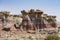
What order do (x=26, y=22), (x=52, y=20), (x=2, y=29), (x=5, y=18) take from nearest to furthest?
(x=2, y=29)
(x=5, y=18)
(x=26, y=22)
(x=52, y=20)

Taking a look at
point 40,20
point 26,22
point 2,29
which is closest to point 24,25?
point 26,22

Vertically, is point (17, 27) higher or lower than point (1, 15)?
lower

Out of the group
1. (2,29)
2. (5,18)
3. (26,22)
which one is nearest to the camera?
(2,29)

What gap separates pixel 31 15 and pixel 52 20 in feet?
25.6

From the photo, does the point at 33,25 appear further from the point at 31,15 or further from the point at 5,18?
the point at 5,18

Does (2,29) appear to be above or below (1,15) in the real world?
below

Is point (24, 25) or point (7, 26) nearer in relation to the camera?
point (7, 26)

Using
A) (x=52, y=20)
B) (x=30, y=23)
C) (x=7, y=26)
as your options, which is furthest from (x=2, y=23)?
(x=52, y=20)

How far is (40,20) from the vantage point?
51531mm

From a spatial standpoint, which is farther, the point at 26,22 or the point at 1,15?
the point at 26,22

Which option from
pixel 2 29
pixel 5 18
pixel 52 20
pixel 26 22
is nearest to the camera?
pixel 2 29

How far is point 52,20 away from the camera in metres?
55.4

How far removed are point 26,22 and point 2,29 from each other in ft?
27.0

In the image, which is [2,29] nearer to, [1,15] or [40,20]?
[1,15]
